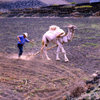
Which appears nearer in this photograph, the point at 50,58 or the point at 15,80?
the point at 15,80

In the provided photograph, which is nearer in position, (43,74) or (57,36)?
(43,74)

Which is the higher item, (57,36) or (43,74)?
(57,36)

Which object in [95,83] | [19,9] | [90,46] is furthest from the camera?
[19,9]

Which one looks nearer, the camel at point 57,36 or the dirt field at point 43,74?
the dirt field at point 43,74

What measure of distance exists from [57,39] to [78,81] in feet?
12.2

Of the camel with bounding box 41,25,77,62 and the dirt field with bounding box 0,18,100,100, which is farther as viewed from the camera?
the camel with bounding box 41,25,77,62

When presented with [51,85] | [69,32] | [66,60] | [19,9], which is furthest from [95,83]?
[19,9]

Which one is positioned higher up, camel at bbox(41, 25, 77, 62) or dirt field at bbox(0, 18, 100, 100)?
camel at bbox(41, 25, 77, 62)

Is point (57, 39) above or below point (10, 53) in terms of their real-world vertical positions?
above

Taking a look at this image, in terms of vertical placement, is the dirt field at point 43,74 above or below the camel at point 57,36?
below

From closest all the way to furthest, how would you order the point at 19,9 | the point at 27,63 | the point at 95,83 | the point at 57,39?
1. the point at 95,83
2. the point at 27,63
3. the point at 57,39
4. the point at 19,9

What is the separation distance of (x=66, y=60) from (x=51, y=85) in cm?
338

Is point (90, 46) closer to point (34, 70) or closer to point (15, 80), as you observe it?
point (34, 70)

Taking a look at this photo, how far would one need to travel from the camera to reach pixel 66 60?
37.8 feet
